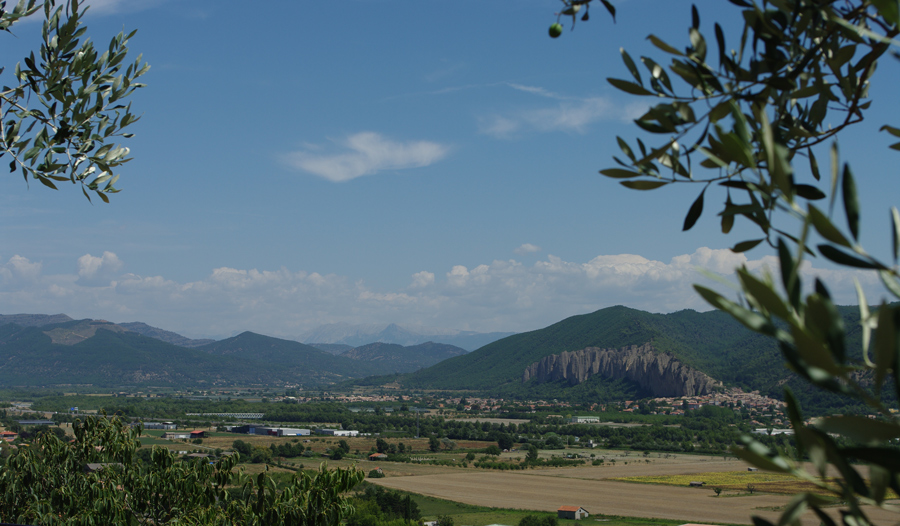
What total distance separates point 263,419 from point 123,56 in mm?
96944

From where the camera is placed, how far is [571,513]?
3406 centimetres

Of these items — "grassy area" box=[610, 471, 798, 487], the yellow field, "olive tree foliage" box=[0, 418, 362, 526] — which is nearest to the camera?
"olive tree foliage" box=[0, 418, 362, 526]

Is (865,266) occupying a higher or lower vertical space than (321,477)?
higher

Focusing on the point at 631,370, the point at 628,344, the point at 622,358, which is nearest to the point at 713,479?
the point at 631,370

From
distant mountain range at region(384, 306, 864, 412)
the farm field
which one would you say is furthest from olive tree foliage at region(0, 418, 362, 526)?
distant mountain range at region(384, 306, 864, 412)

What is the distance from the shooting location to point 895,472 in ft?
2.76

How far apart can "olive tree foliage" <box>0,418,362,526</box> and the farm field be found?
101ft

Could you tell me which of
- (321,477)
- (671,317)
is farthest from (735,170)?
(671,317)

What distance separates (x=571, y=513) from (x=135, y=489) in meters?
31.7

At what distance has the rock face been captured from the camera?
10106 cm

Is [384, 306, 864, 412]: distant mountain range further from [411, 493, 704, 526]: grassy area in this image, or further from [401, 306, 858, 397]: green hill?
[411, 493, 704, 526]: grassy area

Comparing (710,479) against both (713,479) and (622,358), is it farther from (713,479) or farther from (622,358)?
(622,358)

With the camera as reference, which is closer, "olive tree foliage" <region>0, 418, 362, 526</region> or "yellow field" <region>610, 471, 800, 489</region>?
"olive tree foliage" <region>0, 418, 362, 526</region>

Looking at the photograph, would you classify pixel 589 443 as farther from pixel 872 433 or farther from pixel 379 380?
pixel 379 380
